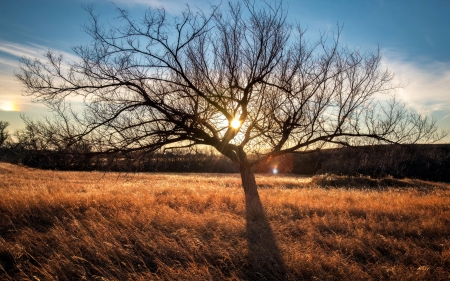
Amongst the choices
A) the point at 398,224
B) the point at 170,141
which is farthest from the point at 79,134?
the point at 398,224

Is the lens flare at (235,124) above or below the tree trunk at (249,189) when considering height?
above

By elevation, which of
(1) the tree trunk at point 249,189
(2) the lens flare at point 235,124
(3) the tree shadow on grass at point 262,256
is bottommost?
(3) the tree shadow on grass at point 262,256

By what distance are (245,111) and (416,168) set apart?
29.2 meters

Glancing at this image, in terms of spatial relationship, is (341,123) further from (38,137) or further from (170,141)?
(38,137)

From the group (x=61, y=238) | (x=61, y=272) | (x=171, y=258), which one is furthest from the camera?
(x=61, y=238)

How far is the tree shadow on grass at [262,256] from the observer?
159 inches

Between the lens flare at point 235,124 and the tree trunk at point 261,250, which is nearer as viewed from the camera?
the tree trunk at point 261,250

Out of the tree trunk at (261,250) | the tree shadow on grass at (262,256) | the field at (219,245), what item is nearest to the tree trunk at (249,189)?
the tree trunk at (261,250)

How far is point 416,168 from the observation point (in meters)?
29.6

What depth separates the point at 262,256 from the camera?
4465mm

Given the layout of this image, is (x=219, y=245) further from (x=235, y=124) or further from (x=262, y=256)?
(x=235, y=124)

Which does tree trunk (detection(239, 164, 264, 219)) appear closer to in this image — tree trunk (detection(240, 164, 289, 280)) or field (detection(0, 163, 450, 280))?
tree trunk (detection(240, 164, 289, 280))

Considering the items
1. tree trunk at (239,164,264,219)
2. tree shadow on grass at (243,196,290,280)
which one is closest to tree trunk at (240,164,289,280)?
tree shadow on grass at (243,196,290,280)

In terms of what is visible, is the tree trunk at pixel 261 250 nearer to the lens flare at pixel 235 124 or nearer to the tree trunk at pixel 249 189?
the tree trunk at pixel 249 189
